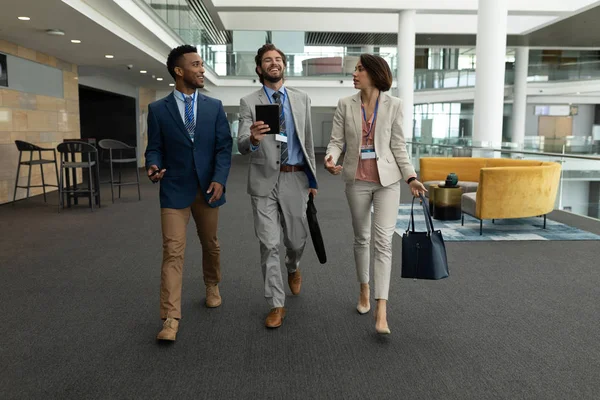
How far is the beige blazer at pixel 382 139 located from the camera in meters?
3.39

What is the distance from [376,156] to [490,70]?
9.03 m

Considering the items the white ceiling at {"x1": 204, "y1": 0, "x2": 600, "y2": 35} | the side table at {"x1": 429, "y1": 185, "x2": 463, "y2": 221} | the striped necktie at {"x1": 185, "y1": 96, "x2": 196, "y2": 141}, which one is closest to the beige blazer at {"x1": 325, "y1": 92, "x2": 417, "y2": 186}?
the striped necktie at {"x1": 185, "y1": 96, "x2": 196, "y2": 141}

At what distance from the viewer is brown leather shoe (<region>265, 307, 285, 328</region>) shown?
3441mm

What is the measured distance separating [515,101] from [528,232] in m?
18.1

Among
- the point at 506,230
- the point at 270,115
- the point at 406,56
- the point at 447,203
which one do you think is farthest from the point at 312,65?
the point at 270,115

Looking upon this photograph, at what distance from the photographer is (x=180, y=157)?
3.35 metres

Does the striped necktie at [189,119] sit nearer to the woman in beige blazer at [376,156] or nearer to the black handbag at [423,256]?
the woman in beige blazer at [376,156]

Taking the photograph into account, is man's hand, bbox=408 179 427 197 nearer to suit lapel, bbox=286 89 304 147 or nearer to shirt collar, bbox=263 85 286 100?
suit lapel, bbox=286 89 304 147

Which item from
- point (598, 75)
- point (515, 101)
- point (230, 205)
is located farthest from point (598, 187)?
point (598, 75)

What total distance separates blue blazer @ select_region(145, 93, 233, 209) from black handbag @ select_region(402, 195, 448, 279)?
3.72 feet

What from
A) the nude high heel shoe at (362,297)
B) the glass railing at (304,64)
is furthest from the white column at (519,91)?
the nude high heel shoe at (362,297)

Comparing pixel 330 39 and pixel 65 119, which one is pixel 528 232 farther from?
pixel 330 39

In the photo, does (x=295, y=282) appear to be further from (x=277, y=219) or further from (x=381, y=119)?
(x=381, y=119)

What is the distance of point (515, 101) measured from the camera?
2320 cm
